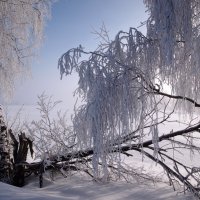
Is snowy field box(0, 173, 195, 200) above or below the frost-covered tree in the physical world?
Result: below

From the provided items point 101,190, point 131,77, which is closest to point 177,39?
→ point 131,77

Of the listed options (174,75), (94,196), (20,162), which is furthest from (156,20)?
(20,162)

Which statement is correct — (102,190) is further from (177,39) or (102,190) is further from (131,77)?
(177,39)

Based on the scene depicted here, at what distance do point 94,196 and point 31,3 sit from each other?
417cm

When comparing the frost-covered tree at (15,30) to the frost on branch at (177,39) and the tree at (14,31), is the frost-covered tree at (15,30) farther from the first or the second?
the frost on branch at (177,39)

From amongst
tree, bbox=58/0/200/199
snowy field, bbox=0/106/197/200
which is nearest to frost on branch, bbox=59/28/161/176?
tree, bbox=58/0/200/199

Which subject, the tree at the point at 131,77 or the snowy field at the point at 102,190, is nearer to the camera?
the tree at the point at 131,77

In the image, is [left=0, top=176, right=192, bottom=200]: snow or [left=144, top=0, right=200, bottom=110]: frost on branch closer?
[left=144, top=0, right=200, bottom=110]: frost on branch

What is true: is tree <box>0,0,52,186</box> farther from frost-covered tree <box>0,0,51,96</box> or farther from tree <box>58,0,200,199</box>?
tree <box>58,0,200,199</box>

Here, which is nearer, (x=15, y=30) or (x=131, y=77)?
(x=131, y=77)

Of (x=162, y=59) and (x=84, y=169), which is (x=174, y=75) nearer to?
(x=162, y=59)

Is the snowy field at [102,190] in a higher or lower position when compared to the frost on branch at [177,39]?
lower

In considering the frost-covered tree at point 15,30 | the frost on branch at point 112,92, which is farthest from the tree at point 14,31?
the frost on branch at point 112,92

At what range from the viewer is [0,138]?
5.80 metres
